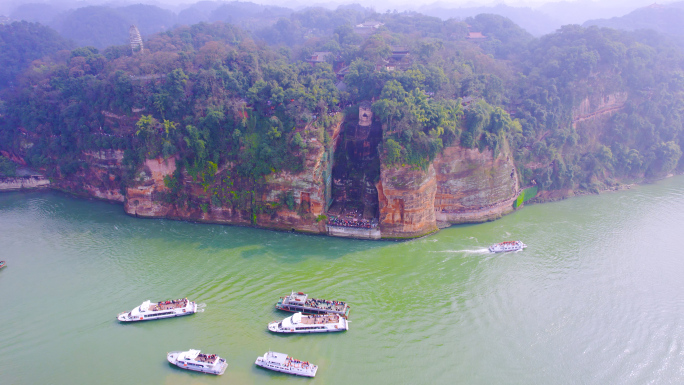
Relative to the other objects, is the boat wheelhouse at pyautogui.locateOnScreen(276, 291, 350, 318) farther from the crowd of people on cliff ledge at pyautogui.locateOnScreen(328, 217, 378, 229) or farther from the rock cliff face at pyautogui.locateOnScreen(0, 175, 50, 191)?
the rock cliff face at pyautogui.locateOnScreen(0, 175, 50, 191)

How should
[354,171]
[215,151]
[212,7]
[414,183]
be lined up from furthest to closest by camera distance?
[212,7] < [354,171] < [215,151] < [414,183]

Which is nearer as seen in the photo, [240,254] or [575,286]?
[575,286]

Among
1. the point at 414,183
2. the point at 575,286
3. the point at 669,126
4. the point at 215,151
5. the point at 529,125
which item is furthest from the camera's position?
the point at 669,126

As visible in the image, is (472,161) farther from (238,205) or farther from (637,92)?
(637,92)

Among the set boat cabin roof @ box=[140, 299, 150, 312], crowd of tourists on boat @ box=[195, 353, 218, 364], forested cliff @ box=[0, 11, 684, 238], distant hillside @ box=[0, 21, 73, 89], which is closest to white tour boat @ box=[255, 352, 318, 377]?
crowd of tourists on boat @ box=[195, 353, 218, 364]

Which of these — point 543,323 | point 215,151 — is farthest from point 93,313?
point 543,323

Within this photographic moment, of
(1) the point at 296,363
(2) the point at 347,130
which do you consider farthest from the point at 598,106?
(1) the point at 296,363
